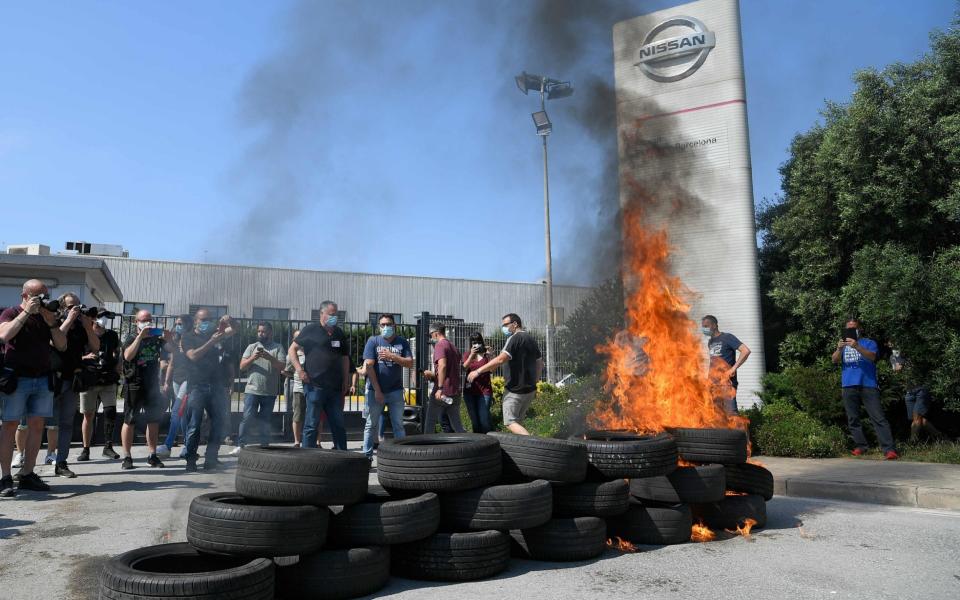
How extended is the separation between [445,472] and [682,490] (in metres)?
2.05

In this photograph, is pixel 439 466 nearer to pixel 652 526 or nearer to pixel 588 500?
pixel 588 500

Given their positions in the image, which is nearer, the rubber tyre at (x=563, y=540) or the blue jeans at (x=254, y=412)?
the rubber tyre at (x=563, y=540)

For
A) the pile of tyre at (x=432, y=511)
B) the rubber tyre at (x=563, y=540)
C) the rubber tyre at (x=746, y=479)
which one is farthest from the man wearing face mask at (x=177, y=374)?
the rubber tyre at (x=746, y=479)

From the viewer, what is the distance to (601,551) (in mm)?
4777

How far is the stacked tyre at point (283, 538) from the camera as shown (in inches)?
132

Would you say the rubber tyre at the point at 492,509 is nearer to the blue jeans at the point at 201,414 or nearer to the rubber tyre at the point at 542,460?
the rubber tyre at the point at 542,460

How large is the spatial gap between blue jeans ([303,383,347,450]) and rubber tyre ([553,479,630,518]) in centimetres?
420

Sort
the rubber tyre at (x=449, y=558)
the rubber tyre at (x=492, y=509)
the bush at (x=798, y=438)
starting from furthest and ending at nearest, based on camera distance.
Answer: the bush at (x=798, y=438) → the rubber tyre at (x=492, y=509) → the rubber tyre at (x=449, y=558)

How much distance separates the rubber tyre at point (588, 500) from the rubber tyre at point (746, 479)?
1317 mm

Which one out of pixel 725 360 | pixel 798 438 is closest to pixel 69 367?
pixel 725 360

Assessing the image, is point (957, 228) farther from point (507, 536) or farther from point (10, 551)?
point (10, 551)

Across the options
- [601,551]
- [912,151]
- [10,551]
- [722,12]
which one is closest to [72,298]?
[10,551]

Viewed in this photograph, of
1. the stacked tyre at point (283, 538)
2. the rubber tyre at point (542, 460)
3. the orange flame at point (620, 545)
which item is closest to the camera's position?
the stacked tyre at point (283, 538)

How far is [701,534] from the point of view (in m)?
5.25
